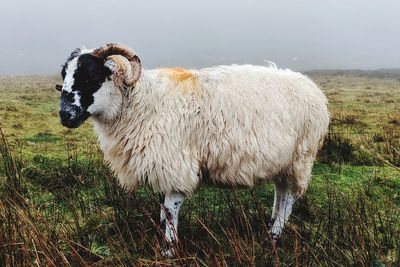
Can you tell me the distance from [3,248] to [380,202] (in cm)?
484

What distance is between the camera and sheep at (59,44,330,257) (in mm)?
4637

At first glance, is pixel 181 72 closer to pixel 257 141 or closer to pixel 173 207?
pixel 257 141

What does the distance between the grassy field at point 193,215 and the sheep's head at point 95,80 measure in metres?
0.81

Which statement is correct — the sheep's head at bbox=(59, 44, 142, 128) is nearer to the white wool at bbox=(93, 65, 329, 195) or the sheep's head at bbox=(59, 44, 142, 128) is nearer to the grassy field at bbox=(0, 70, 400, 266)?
the white wool at bbox=(93, 65, 329, 195)

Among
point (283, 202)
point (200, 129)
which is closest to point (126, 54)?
point (200, 129)

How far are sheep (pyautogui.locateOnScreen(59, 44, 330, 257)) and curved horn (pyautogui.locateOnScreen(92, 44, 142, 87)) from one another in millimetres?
10

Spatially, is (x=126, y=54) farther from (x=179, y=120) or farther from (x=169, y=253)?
(x=169, y=253)

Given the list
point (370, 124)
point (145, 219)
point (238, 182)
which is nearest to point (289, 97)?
point (238, 182)

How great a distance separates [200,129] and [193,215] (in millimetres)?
1388

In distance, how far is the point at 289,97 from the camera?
5.16 meters

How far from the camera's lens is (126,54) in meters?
4.84

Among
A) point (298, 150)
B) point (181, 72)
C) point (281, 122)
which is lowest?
point (298, 150)

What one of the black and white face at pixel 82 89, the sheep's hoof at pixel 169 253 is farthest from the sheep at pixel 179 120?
the sheep's hoof at pixel 169 253

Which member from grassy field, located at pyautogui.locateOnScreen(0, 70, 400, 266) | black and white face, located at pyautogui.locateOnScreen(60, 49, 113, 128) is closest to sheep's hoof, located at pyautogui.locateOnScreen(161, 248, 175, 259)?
grassy field, located at pyautogui.locateOnScreen(0, 70, 400, 266)
